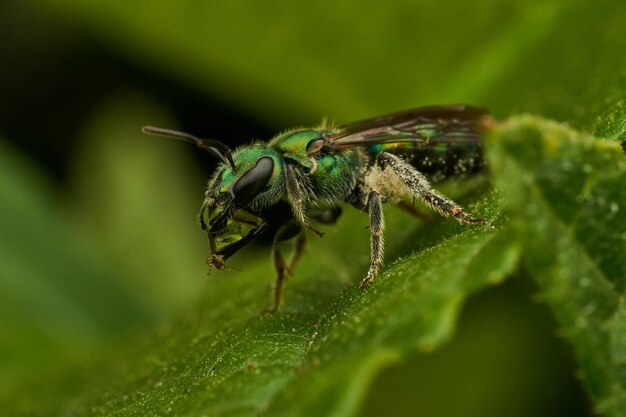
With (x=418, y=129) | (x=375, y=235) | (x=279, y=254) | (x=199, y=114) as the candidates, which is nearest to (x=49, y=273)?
(x=199, y=114)

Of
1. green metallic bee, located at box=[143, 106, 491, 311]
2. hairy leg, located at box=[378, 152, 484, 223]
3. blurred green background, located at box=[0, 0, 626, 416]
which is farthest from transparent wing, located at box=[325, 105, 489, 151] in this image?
blurred green background, located at box=[0, 0, 626, 416]

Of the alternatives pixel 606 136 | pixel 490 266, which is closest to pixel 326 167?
pixel 606 136

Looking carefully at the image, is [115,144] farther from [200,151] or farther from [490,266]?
[490,266]

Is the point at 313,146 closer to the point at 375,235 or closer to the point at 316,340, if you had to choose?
the point at 375,235

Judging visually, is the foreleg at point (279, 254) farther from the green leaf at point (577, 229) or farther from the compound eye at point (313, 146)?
the green leaf at point (577, 229)

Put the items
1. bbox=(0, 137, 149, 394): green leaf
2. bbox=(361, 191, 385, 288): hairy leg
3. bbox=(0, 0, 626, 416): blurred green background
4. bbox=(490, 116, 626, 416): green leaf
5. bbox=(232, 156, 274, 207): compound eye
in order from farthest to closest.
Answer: bbox=(0, 137, 149, 394): green leaf, bbox=(0, 0, 626, 416): blurred green background, bbox=(232, 156, 274, 207): compound eye, bbox=(361, 191, 385, 288): hairy leg, bbox=(490, 116, 626, 416): green leaf

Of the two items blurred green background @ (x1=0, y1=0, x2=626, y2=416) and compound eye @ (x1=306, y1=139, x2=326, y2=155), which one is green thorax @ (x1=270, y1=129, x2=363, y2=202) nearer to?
compound eye @ (x1=306, y1=139, x2=326, y2=155)

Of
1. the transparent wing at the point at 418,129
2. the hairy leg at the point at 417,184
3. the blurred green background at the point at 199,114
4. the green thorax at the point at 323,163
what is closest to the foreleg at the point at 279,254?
the green thorax at the point at 323,163
